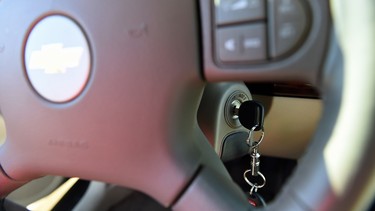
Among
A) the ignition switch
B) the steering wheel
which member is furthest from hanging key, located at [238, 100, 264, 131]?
the steering wheel

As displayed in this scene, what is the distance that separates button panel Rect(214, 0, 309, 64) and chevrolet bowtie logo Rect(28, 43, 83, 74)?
0.48ft

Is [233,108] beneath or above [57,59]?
beneath

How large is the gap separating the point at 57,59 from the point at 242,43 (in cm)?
19

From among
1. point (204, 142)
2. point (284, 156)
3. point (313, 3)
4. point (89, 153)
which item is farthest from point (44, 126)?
point (284, 156)

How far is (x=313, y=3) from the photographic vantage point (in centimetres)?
32

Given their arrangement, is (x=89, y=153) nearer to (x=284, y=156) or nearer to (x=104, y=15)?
(x=104, y=15)

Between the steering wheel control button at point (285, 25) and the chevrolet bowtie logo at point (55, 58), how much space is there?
0.19 m

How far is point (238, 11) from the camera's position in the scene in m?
0.34

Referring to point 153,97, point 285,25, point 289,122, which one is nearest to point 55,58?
point 153,97

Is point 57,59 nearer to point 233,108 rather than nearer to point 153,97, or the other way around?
point 153,97

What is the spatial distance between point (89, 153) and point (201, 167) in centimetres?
11

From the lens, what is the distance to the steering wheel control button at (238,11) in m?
0.33

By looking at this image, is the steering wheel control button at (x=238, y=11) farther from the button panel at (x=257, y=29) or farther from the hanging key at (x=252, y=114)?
the hanging key at (x=252, y=114)

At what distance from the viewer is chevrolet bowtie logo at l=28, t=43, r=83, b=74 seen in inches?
16.5
